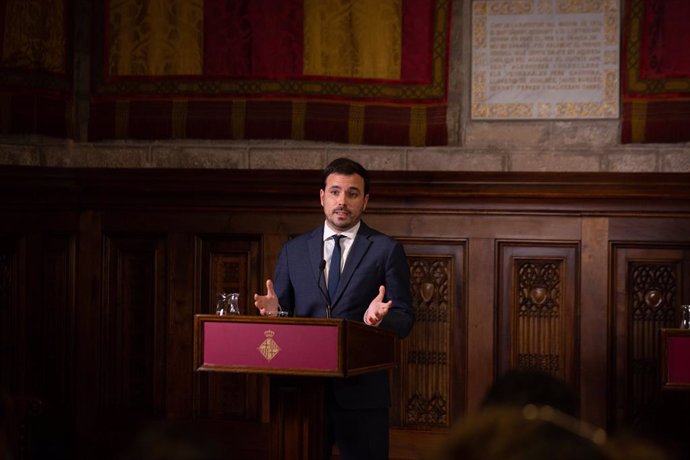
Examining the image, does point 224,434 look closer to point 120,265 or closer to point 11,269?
point 120,265

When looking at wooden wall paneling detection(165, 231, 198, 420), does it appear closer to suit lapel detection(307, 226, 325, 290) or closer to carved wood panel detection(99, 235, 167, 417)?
carved wood panel detection(99, 235, 167, 417)

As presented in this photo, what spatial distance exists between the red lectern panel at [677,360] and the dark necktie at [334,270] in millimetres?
1274

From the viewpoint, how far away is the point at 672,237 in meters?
4.84

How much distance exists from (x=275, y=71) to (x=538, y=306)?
1.93 m

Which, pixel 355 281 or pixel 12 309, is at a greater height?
pixel 355 281

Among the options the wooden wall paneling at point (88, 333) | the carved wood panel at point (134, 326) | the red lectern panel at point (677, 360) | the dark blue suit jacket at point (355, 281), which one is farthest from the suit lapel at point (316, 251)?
the wooden wall paneling at point (88, 333)

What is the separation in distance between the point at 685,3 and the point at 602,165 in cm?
94

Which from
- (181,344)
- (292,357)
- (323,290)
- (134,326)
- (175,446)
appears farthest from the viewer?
(134,326)

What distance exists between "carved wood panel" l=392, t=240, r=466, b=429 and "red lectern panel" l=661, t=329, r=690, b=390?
1485mm

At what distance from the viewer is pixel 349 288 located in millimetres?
3410

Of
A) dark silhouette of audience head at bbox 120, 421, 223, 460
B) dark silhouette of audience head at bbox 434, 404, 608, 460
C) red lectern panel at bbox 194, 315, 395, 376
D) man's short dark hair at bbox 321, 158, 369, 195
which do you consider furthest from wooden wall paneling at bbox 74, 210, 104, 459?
dark silhouette of audience head at bbox 434, 404, 608, 460

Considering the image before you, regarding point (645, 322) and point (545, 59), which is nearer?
point (645, 322)

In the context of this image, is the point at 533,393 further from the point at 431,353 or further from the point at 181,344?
the point at 181,344

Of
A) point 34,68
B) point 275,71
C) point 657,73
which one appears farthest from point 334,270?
point 34,68
